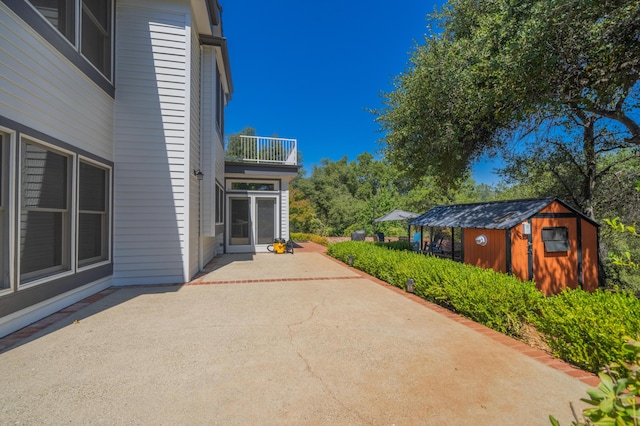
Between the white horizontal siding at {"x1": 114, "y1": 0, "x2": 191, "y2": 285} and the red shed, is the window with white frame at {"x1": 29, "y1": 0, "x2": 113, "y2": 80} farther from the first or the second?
the red shed

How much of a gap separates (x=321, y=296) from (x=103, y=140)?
204 inches

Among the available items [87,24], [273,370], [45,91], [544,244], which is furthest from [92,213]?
[544,244]

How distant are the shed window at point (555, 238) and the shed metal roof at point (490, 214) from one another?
22.7 inches

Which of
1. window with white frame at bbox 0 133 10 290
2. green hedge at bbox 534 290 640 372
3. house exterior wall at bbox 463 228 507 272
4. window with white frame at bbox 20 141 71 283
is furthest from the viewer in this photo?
house exterior wall at bbox 463 228 507 272

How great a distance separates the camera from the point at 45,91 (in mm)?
4125

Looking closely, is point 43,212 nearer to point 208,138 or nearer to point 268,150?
point 208,138

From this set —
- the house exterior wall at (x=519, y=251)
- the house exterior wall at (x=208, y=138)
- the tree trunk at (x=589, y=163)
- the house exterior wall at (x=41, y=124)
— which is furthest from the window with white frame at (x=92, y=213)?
the tree trunk at (x=589, y=163)

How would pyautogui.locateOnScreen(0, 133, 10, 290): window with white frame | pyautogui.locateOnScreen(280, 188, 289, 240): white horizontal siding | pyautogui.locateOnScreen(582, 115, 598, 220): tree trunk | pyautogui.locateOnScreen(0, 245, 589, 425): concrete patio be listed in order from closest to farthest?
pyautogui.locateOnScreen(0, 245, 589, 425): concrete patio
pyautogui.locateOnScreen(0, 133, 10, 290): window with white frame
pyautogui.locateOnScreen(582, 115, 598, 220): tree trunk
pyautogui.locateOnScreen(280, 188, 289, 240): white horizontal siding

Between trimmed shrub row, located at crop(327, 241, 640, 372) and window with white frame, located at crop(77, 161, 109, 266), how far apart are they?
240 inches

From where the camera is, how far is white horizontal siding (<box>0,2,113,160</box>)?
3500 millimetres

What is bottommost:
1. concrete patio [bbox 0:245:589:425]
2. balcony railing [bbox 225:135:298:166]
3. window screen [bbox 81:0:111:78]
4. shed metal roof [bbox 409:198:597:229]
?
concrete patio [bbox 0:245:589:425]

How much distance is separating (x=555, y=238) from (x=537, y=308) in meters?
4.25

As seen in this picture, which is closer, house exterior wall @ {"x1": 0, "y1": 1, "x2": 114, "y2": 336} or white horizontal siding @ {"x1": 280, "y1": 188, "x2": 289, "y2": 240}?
house exterior wall @ {"x1": 0, "y1": 1, "x2": 114, "y2": 336}

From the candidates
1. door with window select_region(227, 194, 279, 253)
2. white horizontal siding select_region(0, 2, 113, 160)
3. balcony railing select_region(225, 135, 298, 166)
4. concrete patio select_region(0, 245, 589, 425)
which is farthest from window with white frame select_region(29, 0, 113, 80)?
door with window select_region(227, 194, 279, 253)
